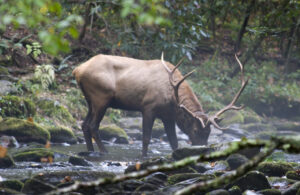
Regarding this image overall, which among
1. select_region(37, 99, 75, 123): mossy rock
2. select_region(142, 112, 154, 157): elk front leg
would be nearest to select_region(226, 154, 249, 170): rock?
select_region(142, 112, 154, 157): elk front leg

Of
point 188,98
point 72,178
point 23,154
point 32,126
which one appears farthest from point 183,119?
point 72,178

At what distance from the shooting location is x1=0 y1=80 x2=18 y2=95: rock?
9323mm

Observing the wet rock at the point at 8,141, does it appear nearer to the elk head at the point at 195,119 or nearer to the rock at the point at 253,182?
the elk head at the point at 195,119

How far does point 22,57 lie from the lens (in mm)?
11695

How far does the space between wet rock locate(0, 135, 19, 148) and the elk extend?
1.29 metres

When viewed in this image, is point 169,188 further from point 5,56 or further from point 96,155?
point 5,56

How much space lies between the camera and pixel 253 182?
4.51 m

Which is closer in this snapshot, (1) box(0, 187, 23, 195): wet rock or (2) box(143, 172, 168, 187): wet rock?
(1) box(0, 187, 23, 195): wet rock

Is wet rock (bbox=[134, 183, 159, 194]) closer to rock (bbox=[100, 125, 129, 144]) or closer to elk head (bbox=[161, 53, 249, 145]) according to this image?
elk head (bbox=[161, 53, 249, 145])

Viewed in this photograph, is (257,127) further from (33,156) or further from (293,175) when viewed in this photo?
(33,156)

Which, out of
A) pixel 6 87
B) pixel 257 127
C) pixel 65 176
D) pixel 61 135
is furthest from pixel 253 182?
pixel 257 127

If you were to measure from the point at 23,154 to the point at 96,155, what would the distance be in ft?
5.58

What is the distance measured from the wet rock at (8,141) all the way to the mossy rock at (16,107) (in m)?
1.27

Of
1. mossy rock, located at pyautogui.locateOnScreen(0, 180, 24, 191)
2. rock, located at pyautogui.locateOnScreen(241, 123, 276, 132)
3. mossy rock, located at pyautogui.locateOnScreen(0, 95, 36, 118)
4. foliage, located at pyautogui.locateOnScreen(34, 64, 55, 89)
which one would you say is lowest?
rock, located at pyautogui.locateOnScreen(241, 123, 276, 132)
